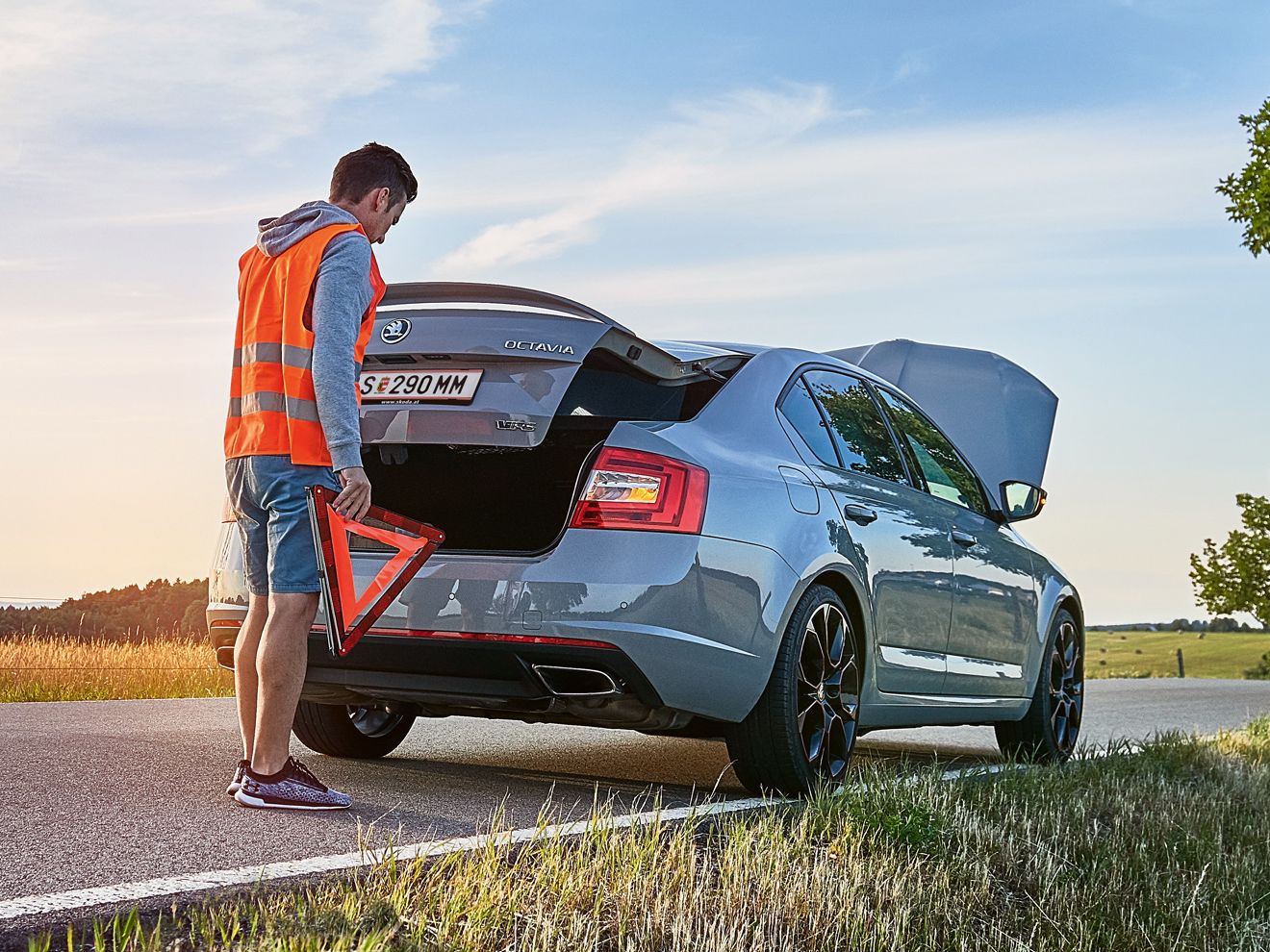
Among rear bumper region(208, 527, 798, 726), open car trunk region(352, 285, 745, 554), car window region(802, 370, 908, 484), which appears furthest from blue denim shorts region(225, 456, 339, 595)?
car window region(802, 370, 908, 484)

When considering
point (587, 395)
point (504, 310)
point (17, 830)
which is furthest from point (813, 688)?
point (17, 830)

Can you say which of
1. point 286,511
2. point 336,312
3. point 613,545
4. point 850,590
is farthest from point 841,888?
point 336,312

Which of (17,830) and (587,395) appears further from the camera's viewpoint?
(587,395)

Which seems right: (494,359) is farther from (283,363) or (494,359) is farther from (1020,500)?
(1020,500)

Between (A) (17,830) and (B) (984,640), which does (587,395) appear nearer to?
(A) (17,830)

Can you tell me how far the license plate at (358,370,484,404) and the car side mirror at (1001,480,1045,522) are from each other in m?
3.72

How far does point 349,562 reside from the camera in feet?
15.9

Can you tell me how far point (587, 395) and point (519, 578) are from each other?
0.82 m

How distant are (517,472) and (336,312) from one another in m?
0.97

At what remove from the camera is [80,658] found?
13.0 metres

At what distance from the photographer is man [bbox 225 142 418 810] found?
474cm

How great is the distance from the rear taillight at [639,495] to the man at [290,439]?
2.63ft

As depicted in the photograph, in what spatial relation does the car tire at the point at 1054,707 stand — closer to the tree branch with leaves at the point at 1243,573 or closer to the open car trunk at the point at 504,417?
the open car trunk at the point at 504,417

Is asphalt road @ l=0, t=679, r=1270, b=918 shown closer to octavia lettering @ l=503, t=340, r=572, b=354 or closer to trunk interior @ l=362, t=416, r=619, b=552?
trunk interior @ l=362, t=416, r=619, b=552
